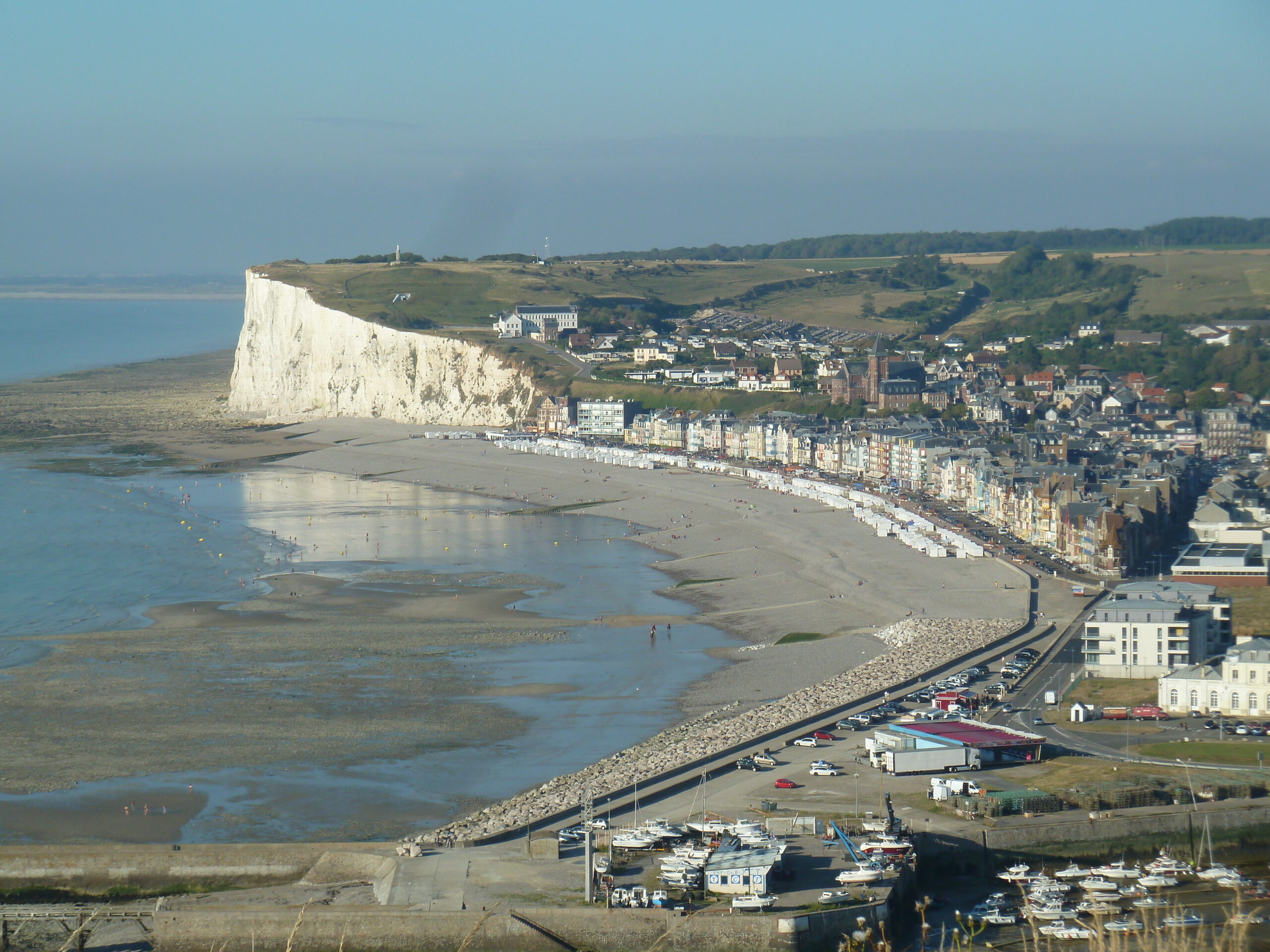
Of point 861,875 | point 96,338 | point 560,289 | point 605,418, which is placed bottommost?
point 861,875

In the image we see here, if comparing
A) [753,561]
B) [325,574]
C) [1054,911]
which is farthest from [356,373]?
[1054,911]

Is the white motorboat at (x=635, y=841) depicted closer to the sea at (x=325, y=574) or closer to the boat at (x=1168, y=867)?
the sea at (x=325, y=574)

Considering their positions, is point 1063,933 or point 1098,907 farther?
point 1098,907

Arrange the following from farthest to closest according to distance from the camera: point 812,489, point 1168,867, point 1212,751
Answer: point 812,489 < point 1212,751 < point 1168,867

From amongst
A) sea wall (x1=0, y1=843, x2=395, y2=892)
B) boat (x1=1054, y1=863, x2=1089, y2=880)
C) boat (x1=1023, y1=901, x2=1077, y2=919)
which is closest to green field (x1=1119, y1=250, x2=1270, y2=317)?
boat (x1=1054, y1=863, x2=1089, y2=880)

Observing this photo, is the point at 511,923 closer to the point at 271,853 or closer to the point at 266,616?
the point at 271,853

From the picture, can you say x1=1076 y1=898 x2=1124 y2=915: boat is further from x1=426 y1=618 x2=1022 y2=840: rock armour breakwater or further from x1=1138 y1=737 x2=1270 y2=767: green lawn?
x1=426 y1=618 x2=1022 y2=840: rock armour breakwater

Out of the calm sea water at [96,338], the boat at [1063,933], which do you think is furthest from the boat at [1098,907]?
the calm sea water at [96,338]

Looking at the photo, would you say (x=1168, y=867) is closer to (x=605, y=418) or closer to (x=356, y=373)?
(x=605, y=418)
